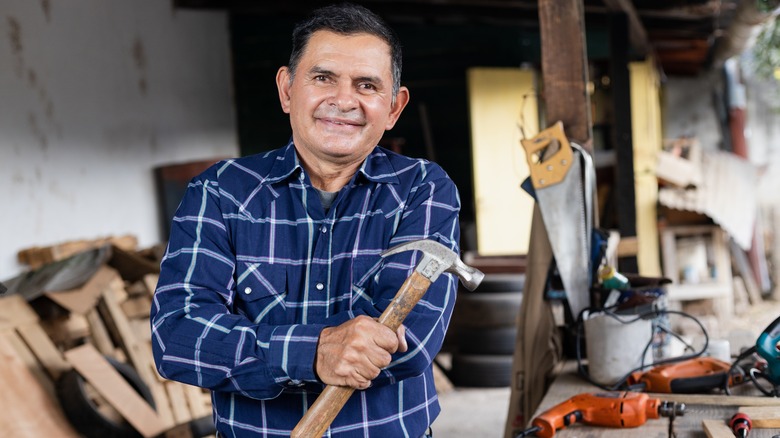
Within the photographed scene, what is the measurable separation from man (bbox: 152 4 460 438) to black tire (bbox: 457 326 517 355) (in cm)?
386

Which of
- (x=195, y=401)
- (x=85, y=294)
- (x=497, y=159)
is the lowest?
(x=195, y=401)

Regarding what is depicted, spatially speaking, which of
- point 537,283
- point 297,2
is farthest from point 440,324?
point 297,2

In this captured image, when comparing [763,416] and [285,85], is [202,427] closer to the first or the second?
[285,85]

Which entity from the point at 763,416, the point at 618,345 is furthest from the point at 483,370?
the point at 763,416

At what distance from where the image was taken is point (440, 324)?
6.07 ft

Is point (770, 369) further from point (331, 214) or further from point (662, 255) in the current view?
point (662, 255)

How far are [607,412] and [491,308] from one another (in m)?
3.35

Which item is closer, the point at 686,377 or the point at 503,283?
the point at 686,377

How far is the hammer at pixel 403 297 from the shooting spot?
1.68 meters

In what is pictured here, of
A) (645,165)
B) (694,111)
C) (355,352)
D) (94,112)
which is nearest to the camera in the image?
(355,352)

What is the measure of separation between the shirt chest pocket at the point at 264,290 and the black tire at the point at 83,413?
2.51m

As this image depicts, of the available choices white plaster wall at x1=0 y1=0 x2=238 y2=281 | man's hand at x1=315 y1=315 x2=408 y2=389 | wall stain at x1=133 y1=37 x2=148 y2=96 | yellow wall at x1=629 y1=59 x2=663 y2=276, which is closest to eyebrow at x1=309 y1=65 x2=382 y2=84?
man's hand at x1=315 y1=315 x2=408 y2=389

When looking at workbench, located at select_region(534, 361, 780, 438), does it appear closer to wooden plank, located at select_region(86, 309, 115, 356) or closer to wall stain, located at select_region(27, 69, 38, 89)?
wooden plank, located at select_region(86, 309, 115, 356)

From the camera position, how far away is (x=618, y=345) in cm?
277
